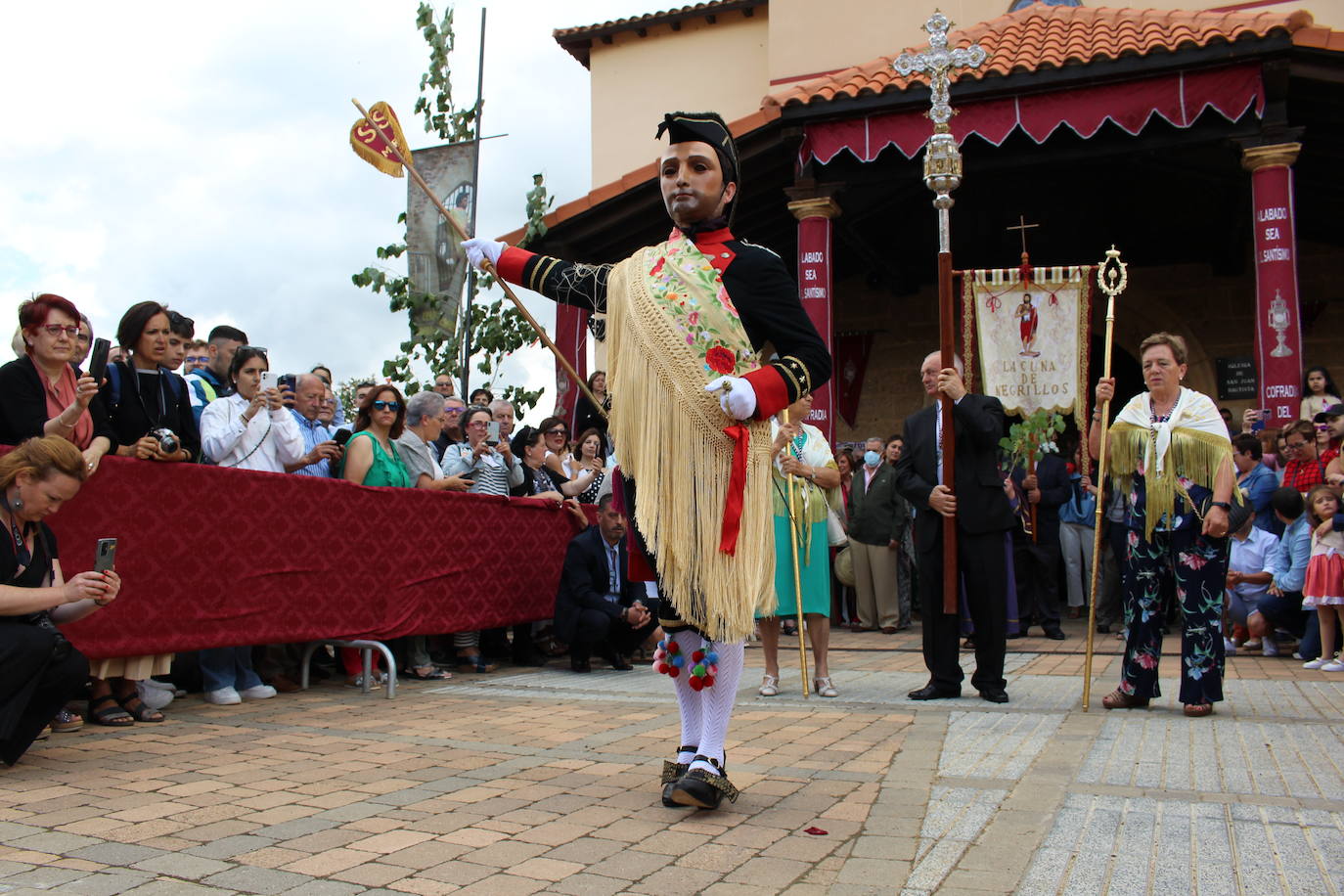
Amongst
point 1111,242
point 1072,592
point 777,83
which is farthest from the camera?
point 777,83

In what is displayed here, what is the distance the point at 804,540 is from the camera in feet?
21.7

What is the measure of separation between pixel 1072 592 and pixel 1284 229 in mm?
3948

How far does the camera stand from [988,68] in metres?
10.7

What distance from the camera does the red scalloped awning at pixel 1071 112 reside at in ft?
33.4

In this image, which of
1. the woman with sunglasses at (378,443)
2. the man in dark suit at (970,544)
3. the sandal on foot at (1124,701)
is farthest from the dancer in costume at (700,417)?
the woman with sunglasses at (378,443)

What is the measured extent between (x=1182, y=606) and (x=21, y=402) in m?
5.55

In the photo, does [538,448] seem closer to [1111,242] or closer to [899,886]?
[899,886]

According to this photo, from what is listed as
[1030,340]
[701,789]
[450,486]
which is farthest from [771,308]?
[1030,340]

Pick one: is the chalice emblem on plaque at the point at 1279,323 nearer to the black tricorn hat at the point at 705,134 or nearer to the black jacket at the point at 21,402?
the black tricorn hat at the point at 705,134

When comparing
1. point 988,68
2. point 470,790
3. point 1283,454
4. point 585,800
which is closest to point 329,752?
point 470,790

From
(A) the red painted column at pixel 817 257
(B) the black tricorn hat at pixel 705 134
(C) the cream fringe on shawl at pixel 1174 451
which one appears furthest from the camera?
(A) the red painted column at pixel 817 257

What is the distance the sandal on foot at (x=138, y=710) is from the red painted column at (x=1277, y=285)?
30.4 ft

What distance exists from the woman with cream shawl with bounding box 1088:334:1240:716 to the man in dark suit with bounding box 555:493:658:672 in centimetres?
345

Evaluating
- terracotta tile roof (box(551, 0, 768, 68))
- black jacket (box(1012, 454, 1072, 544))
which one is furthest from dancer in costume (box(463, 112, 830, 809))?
terracotta tile roof (box(551, 0, 768, 68))
